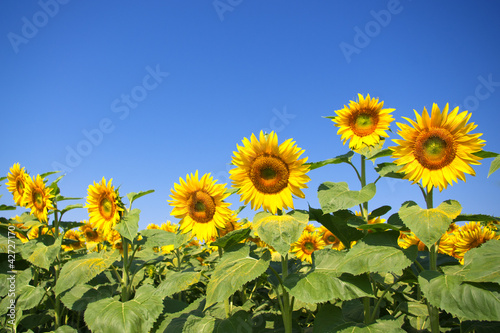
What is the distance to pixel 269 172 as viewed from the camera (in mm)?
3244

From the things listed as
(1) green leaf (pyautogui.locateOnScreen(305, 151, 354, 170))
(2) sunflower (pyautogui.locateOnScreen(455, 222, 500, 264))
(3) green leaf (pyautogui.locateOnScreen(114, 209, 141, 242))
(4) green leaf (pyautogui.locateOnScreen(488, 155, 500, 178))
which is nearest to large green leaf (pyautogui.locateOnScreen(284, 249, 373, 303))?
(1) green leaf (pyautogui.locateOnScreen(305, 151, 354, 170))

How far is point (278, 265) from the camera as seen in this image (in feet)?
13.3

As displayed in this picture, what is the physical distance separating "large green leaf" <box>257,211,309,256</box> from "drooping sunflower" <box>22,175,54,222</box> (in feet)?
10.9

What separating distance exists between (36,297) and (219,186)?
2.96 meters

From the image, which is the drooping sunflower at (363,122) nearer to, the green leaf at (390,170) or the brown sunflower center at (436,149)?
the green leaf at (390,170)

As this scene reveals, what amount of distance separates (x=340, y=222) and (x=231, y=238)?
1060mm

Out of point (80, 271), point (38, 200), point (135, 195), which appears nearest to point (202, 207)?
point (135, 195)

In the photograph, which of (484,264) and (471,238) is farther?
(471,238)

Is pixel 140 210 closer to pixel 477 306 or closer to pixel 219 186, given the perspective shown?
pixel 219 186

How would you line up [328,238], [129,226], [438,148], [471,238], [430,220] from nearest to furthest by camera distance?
[430,220] < [438,148] < [129,226] < [471,238] < [328,238]

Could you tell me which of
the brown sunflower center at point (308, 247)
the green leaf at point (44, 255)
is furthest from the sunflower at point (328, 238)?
the green leaf at point (44, 255)

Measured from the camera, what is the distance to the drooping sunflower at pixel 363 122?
12.4 feet

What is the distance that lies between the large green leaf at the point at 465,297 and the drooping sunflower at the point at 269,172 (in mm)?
1237

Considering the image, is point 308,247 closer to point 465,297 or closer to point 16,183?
point 465,297
